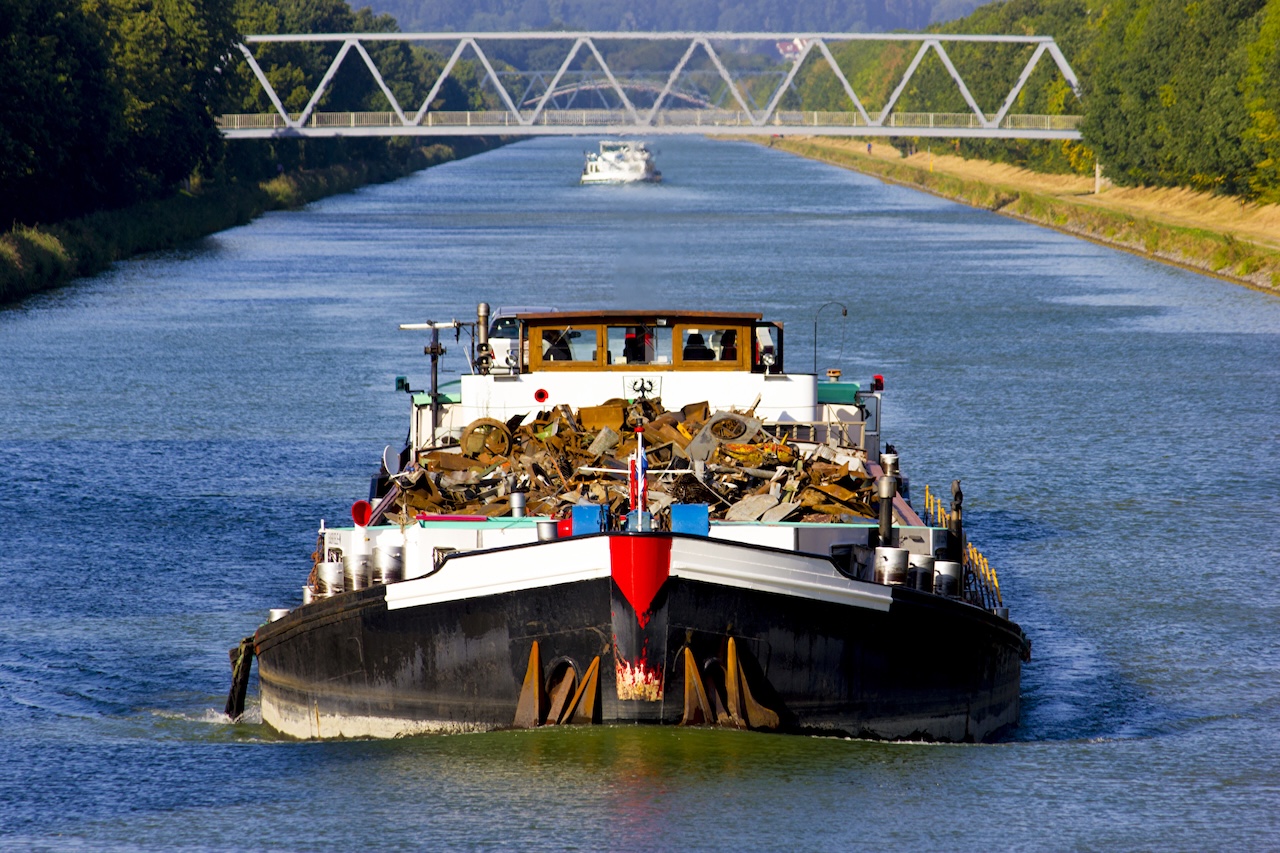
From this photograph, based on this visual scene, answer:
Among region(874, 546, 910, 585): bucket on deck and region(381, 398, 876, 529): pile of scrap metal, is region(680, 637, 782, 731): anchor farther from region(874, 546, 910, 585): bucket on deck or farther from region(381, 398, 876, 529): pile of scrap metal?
region(874, 546, 910, 585): bucket on deck

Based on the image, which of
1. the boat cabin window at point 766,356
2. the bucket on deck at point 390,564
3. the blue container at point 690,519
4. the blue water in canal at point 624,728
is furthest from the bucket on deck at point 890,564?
the boat cabin window at point 766,356

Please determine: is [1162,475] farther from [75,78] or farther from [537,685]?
[75,78]

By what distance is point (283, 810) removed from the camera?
17406mm

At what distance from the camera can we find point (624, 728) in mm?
17578

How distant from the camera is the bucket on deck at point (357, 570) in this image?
747 inches

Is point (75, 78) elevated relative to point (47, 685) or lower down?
elevated

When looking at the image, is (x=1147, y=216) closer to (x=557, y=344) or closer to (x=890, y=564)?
(x=557, y=344)

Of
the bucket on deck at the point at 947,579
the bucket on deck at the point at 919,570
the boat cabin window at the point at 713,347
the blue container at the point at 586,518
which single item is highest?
the boat cabin window at the point at 713,347

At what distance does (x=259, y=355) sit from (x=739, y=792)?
38.3 m

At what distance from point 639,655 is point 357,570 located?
3.45m

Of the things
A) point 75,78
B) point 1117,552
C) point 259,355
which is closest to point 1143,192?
Answer: point 75,78

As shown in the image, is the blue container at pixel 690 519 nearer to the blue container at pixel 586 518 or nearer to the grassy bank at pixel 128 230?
the blue container at pixel 586 518

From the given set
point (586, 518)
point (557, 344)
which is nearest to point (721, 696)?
point (586, 518)

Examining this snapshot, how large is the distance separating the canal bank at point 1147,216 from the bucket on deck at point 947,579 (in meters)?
54.6
